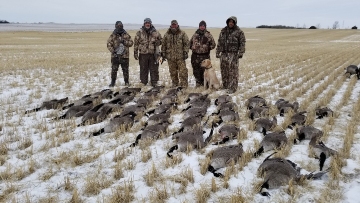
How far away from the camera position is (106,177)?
374 cm

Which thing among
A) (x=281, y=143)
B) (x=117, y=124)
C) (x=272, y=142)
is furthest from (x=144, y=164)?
(x=281, y=143)

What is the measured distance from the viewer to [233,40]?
345 inches

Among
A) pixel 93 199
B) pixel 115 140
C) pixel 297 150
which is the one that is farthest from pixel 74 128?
pixel 297 150

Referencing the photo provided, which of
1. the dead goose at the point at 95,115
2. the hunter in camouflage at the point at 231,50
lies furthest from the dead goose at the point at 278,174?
the hunter in camouflage at the point at 231,50

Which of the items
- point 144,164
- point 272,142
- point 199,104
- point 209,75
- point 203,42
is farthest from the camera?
point 203,42

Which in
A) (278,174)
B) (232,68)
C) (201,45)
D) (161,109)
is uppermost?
(201,45)

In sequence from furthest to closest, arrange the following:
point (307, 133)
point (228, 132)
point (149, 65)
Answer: point (149, 65)
point (228, 132)
point (307, 133)

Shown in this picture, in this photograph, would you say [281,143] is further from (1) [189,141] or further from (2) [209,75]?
(2) [209,75]

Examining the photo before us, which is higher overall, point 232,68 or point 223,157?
point 232,68

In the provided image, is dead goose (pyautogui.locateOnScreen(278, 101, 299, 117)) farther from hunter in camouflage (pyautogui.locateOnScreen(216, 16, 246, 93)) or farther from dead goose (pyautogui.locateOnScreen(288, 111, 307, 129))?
hunter in camouflage (pyautogui.locateOnScreen(216, 16, 246, 93))

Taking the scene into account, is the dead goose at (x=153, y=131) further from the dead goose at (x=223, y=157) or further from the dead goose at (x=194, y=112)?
the dead goose at (x=223, y=157)

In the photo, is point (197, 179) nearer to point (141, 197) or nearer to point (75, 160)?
point (141, 197)

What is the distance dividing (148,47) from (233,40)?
2656 mm

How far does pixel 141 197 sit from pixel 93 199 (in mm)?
505
